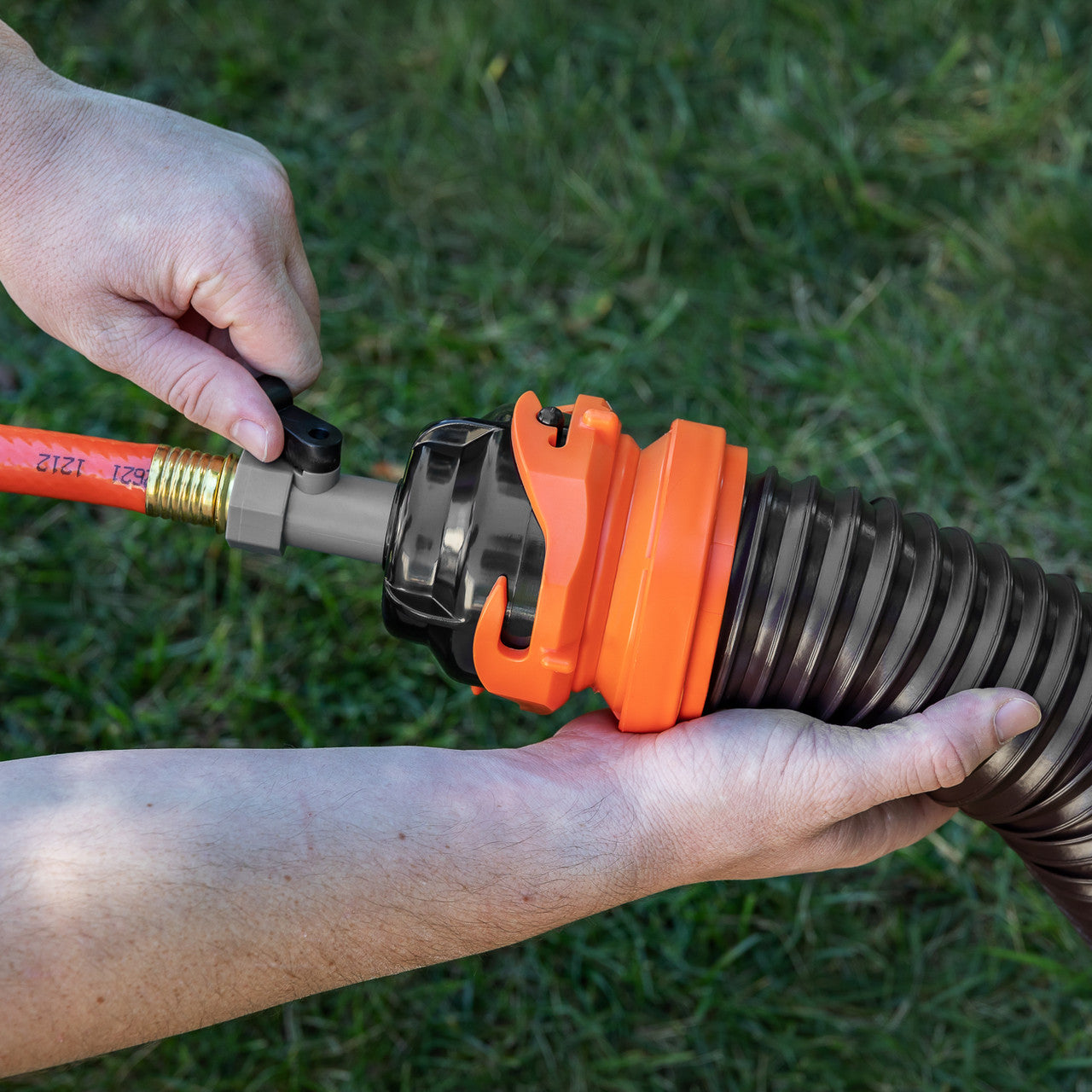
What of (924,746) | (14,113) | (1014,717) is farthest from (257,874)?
(14,113)

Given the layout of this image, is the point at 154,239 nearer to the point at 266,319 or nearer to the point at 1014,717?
the point at 266,319

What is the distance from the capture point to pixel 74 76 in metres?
2.92

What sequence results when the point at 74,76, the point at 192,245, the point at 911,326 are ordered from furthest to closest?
1. the point at 74,76
2. the point at 911,326
3. the point at 192,245

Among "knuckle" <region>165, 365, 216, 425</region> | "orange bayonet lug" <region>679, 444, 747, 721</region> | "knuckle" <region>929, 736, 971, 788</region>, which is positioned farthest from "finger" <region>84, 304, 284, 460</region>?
"knuckle" <region>929, 736, 971, 788</region>

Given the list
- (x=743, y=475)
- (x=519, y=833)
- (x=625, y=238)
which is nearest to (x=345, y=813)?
(x=519, y=833)

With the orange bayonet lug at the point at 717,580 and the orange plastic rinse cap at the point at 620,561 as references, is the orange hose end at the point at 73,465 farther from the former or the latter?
the orange bayonet lug at the point at 717,580

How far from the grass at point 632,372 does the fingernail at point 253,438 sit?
37.3 inches

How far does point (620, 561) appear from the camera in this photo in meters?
1.30

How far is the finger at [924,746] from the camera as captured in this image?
1.32 metres

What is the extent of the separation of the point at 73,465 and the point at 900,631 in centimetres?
114

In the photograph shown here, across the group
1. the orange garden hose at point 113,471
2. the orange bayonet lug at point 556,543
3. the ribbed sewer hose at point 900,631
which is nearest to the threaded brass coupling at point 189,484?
the orange garden hose at point 113,471

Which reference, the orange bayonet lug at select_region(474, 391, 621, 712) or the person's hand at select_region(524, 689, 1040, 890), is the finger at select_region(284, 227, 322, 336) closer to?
the orange bayonet lug at select_region(474, 391, 621, 712)

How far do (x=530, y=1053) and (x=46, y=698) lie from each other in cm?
127

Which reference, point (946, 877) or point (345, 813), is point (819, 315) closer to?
point (946, 877)
